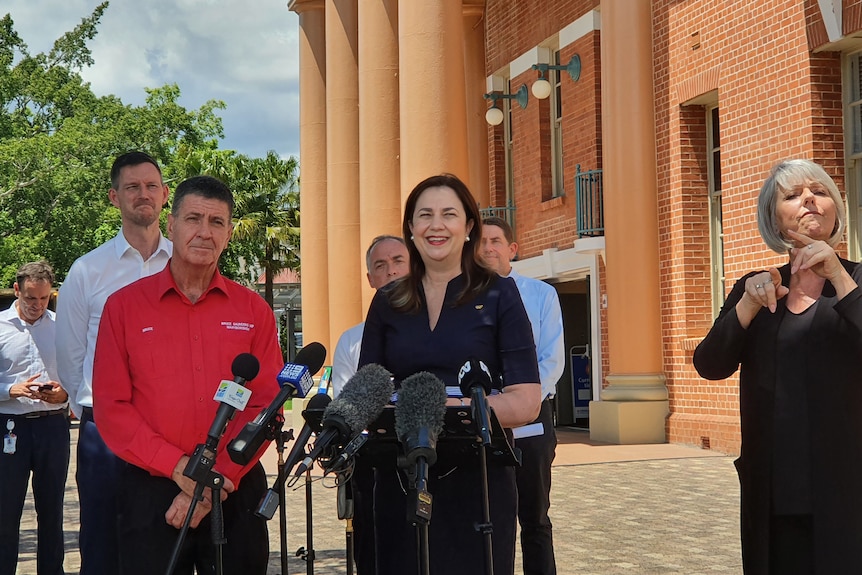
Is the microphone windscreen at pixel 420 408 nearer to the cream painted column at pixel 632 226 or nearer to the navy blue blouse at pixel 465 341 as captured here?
the navy blue blouse at pixel 465 341

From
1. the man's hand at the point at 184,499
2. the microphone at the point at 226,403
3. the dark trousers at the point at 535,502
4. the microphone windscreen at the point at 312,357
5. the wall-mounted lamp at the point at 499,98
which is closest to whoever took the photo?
the microphone at the point at 226,403

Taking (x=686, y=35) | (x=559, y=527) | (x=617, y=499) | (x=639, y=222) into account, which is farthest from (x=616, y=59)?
(x=559, y=527)

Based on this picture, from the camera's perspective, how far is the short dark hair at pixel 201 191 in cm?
470

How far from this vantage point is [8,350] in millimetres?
8141

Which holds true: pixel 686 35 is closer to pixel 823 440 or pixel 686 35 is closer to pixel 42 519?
pixel 42 519

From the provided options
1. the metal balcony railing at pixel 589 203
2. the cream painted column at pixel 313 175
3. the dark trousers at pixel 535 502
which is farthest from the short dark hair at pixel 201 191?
the cream painted column at pixel 313 175

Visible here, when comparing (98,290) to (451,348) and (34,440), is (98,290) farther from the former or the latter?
(34,440)

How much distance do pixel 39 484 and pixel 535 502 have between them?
3232 millimetres

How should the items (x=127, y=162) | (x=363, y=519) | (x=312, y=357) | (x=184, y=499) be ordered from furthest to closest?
(x=127, y=162) < (x=363, y=519) < (x=184, y=499) < (x=312, y=357)

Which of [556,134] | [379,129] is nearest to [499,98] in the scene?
[556,134]

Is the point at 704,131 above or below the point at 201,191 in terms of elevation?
above

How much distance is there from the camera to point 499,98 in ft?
76.8

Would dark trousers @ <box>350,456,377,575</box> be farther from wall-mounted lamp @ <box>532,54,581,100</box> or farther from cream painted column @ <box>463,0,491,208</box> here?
cream painted column @ <box>463,0,491,208</box>

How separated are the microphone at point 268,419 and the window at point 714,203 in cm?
1372
